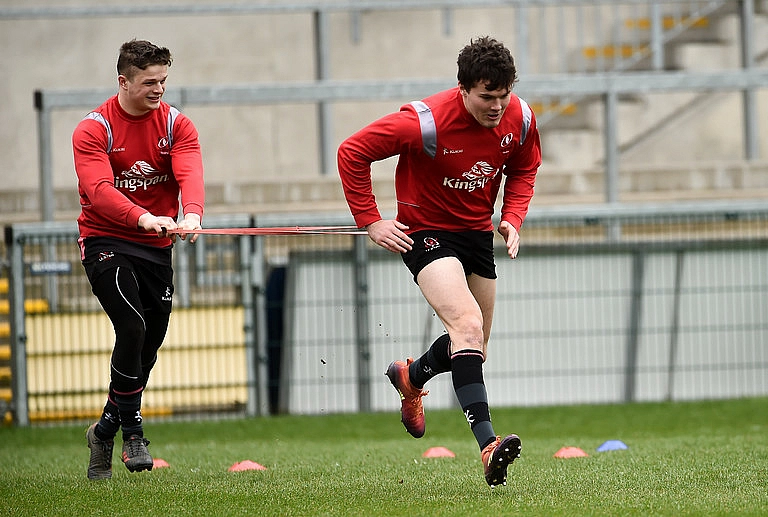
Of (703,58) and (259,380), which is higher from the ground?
(703,58)

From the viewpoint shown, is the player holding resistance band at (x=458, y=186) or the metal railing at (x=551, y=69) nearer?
the player holding resistance band at (x=458, y=186)

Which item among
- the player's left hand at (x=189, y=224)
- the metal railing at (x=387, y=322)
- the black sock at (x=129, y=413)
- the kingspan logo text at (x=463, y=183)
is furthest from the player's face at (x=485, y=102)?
the metal railing at (x=387, y=322)

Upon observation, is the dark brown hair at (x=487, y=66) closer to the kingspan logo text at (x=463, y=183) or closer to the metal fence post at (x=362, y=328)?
the kingspan logo text at (x=463, y=183)

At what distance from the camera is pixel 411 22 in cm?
1677

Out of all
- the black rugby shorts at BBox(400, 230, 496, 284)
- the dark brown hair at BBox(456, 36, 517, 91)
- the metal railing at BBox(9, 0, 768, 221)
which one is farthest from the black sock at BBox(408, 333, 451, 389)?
the metal railing at BBox(9, 0, 768, 221)

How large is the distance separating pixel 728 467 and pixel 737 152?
11.6 meters

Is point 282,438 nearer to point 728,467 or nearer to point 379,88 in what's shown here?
point 379,88

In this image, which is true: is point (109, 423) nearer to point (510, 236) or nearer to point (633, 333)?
point (510, 236)

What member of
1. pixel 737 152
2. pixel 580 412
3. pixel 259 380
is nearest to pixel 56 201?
pixel 259 380

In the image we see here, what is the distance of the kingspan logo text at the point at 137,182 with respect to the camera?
6047 mm

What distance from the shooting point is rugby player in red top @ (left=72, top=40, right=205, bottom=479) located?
5871 millimetres

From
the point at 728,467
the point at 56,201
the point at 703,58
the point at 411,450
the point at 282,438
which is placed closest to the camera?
the point at 728,467

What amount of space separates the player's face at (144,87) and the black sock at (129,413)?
1.45 meters

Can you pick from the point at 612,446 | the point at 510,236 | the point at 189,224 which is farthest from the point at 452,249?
the point at 612,446
